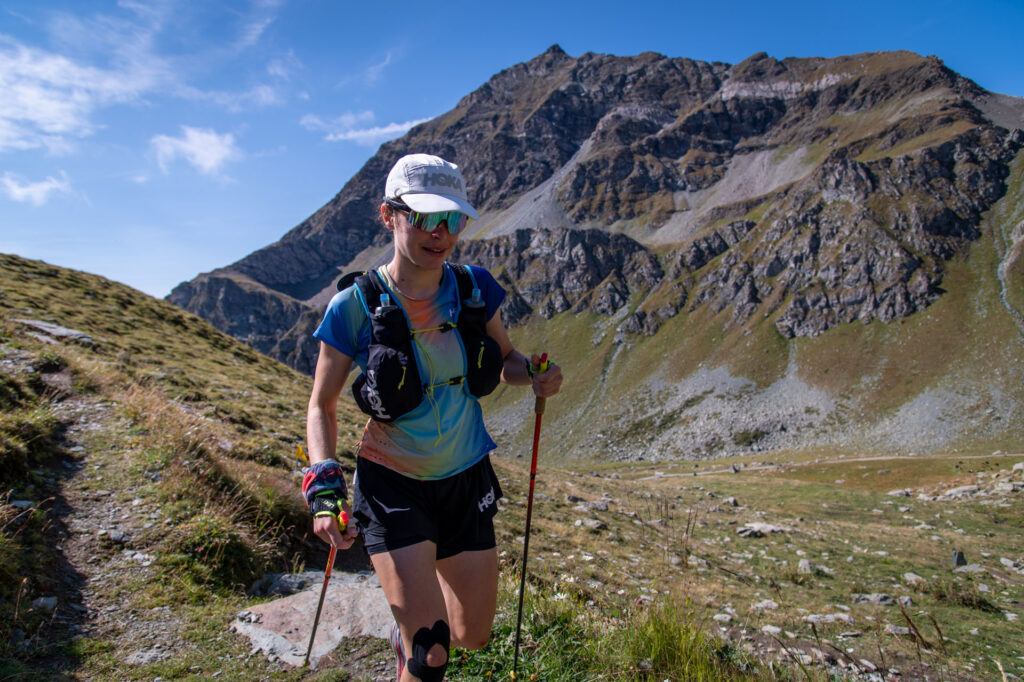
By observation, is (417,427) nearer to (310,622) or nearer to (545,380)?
(545,380)

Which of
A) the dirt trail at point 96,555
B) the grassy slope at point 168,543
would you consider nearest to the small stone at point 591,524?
the grassy slope at point 168,543

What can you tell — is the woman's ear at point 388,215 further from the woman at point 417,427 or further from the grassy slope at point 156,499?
the grassy slope at point 156,499

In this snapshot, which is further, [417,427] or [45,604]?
[45,604]

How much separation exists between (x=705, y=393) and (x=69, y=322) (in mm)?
107830

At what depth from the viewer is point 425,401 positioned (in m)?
3.74

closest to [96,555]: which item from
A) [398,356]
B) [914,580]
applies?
[398,356]

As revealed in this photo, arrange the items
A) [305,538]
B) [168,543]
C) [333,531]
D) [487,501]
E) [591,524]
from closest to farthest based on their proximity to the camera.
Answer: [333,531] < [487,501] < [168,543] < [305,538] < [591,524]

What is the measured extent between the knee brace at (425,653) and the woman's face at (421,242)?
2.46 meters

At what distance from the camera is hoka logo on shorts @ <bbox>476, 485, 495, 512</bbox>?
395 centimetres

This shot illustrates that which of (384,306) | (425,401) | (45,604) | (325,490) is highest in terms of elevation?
(384,306)

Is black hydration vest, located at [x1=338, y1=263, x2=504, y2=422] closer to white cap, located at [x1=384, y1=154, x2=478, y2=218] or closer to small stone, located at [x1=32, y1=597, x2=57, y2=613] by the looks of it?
white cap, located at [x1=384, y1=154, x2=478, y2=218]

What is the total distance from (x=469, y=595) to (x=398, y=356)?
1.88m

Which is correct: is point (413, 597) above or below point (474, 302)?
below

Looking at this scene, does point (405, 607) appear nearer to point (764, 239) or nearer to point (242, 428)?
point (242, 428)
